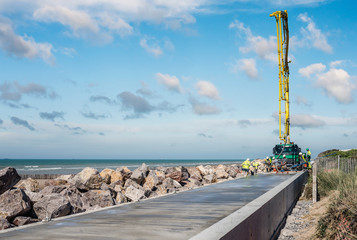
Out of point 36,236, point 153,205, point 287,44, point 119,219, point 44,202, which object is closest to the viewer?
point 36,236

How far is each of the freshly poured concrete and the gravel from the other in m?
1.44

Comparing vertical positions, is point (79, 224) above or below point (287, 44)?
below

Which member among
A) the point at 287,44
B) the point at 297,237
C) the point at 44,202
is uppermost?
the point at 287,44

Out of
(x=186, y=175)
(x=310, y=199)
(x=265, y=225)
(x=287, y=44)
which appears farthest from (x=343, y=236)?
(x=287, y=44)

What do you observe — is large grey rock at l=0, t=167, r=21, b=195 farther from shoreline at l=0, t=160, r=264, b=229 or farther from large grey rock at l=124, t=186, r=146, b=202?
large grey rock at l=124, t=186, r=146, b=202

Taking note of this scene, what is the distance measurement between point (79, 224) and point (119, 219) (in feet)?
2.83

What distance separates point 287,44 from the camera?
134ft

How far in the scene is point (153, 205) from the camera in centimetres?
984

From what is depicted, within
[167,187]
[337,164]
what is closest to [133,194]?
[167,187]

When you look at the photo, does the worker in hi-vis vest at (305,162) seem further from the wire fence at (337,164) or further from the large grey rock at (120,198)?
the large grey rock at (120,198)

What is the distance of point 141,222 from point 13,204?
195 inches

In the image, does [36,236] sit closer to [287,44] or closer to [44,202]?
[44,202]

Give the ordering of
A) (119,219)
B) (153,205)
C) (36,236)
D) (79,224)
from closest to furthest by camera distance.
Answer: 1. (36,236)
2. (79,224)
3. (119,219)
4. (153,205)

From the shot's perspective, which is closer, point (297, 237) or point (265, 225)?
point (265, 225)
